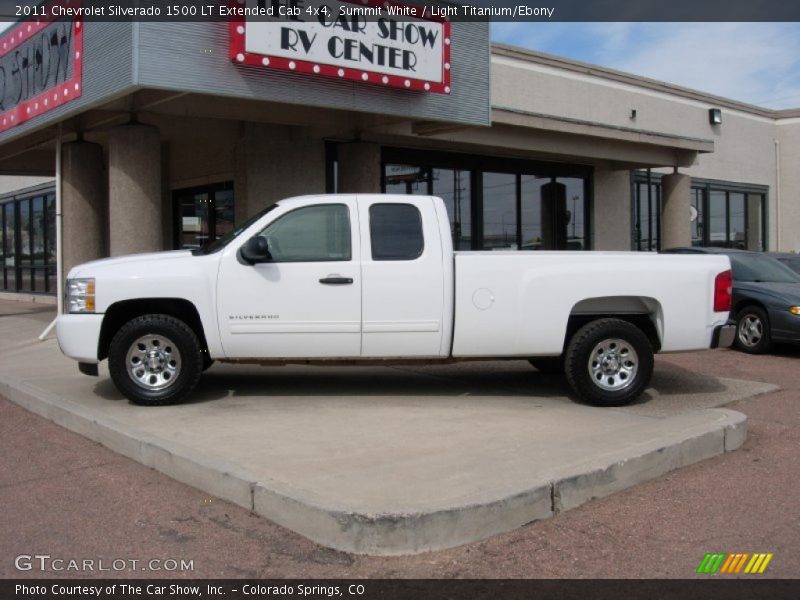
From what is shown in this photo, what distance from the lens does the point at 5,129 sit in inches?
530

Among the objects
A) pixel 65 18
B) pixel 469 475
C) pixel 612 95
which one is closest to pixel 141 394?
pixel 469 475

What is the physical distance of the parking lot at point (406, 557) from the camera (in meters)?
4.11

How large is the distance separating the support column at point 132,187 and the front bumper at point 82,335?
13.7 ft

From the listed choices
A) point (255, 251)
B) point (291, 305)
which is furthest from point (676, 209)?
point (255, 251)

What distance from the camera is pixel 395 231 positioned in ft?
23.9

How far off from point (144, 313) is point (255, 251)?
1333mm

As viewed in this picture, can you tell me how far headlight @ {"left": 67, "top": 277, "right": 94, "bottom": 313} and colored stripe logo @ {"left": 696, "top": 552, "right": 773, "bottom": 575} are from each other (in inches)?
212

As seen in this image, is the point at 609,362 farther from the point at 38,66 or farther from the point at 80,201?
the point at 38,66

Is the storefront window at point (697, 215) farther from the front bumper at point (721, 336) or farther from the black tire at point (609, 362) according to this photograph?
the black tire at point (609, 362)

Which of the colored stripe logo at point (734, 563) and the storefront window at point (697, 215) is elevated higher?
the storefront window at point (697, 215)

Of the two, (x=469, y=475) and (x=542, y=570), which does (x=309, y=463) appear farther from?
(x=542, y=570)

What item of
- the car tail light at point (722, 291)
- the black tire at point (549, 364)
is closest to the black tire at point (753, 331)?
the black tire at point (549, 364)

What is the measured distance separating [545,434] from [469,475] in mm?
1369
